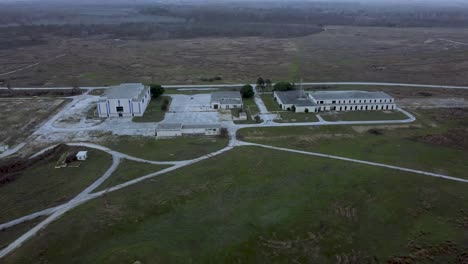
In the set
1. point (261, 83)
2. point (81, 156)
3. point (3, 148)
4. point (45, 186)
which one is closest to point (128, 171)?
point (81, 156)

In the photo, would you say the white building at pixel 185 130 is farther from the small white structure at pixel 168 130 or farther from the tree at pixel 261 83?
the tree at pixel 261 83

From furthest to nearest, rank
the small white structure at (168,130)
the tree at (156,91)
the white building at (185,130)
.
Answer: the tree at (156,91)
the white building at (185,130)
the small white structure at (168,130)

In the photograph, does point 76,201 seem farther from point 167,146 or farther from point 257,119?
point 257,119

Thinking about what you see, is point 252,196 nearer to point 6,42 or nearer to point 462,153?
point 462,153

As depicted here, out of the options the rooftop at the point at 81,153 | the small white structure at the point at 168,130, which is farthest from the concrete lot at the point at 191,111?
the rooftop at the point at 81,153

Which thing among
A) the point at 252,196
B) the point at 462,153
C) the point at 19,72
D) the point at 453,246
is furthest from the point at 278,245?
the point at 19,72
